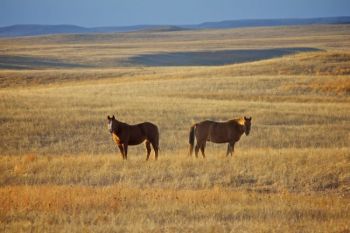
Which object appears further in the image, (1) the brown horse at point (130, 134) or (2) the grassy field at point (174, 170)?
(1) the brown horse at point (130, 134)

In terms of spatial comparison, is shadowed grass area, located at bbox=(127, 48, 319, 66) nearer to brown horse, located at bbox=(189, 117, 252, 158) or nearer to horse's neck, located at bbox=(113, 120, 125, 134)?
brown horse, located at bbox=(189, 117, 252, 158)

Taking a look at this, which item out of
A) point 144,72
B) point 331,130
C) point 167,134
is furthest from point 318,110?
point 144,72

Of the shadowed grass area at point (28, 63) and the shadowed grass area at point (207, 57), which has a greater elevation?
the shadowed grass area at point (28, 63)

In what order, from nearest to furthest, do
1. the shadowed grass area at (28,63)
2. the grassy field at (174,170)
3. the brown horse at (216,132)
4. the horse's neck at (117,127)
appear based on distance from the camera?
the grassy field at (174,170)
the horse's neck at (117,127)
the brown horse at (216,132)
the shadowed grass area at (28,63)

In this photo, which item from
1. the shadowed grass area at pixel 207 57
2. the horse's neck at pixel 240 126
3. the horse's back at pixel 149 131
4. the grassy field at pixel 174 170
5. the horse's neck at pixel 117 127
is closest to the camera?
the grassy field at pixel 174 170

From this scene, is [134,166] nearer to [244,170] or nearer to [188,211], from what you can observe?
[244,170]

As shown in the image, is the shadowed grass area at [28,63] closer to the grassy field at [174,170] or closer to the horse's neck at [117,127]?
the grassy field at [174,170]

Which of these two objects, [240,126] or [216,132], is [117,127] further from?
[240,126]

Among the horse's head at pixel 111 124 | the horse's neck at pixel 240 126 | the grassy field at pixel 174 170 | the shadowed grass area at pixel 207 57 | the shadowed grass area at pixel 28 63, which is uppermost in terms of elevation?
the horse's head at pixel 111 124

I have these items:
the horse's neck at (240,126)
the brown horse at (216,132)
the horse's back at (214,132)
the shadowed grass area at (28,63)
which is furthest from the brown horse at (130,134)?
the shadowed grass area at (28,63)

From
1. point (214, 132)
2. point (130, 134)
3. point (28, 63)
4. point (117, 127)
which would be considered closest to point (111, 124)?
point (117, 127)

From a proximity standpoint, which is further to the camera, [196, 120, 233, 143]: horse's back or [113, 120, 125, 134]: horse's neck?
[196, 120, 233, 143]: horse's back

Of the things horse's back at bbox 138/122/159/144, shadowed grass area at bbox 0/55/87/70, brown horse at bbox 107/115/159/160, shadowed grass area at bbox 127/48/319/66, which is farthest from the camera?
shadowed grass area at bbox 127/48/319/66

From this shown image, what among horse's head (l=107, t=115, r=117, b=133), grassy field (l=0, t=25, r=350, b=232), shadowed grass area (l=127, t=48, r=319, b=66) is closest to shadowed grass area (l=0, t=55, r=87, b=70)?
shadowed grass area (l=127, t=48, r=319, b=66)
